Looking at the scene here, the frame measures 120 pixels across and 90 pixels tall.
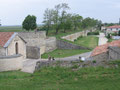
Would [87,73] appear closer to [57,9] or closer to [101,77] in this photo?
[101,77]

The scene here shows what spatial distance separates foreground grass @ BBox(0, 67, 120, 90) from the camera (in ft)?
26.2

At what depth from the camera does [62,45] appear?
3769 cm

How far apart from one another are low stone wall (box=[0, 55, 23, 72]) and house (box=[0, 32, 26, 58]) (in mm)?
3883

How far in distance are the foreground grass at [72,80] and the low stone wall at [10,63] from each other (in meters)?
7.65

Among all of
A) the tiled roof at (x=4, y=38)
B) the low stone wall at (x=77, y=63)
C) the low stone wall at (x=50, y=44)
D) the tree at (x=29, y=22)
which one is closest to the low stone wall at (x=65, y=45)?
the low stone wall at (x=50, y=44)

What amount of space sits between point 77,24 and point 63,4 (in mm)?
22353

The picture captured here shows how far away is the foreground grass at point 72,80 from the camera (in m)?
8.00

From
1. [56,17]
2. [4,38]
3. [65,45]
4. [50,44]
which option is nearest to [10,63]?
[4,38]

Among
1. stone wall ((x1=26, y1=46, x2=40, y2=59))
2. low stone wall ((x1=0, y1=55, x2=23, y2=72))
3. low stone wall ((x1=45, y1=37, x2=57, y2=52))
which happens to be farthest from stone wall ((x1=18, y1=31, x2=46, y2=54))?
low stone wall ((x1=0, y1=55, x2=23, y2=72))

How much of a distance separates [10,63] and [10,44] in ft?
18.3

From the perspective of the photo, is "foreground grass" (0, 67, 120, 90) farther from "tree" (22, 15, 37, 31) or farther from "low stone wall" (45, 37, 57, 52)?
"tree" (22, 15, 37, 31)

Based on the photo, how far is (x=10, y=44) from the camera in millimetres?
21906

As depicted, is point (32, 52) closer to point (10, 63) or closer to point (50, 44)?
point (50, 44)

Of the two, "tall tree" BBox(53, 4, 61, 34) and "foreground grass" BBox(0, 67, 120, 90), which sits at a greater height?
"tall tree" BBox(53, 4, 61, 34)
